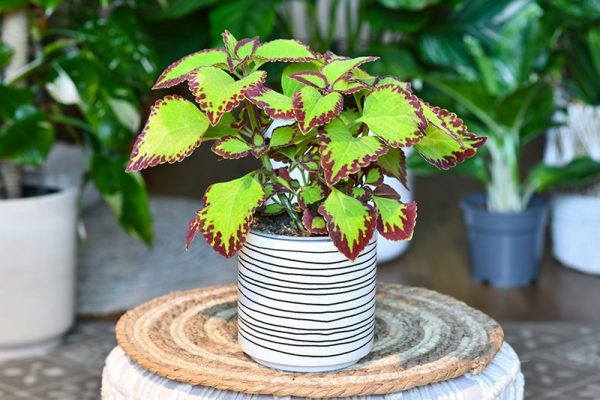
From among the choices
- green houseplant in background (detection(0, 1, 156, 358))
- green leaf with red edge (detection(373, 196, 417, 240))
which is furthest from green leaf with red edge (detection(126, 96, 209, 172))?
green houseplant in background (detection(0, 1, 156, 358))

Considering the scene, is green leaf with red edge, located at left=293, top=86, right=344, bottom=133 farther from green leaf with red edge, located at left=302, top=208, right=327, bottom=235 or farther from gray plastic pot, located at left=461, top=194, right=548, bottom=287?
gray plastic pot, located at left=461, top=194, right=548, bottom=287

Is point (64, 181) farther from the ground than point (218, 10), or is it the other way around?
point (218, 10)

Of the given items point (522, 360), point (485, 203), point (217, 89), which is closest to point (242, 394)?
point (217, 89)

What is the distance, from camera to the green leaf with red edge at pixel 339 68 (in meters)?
0.96

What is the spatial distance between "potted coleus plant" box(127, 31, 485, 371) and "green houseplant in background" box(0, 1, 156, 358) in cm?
98

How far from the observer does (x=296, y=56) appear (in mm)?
965

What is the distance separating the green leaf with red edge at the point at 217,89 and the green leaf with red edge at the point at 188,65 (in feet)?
0.07

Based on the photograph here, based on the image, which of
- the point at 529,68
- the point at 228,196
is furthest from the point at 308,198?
the point at 529,68

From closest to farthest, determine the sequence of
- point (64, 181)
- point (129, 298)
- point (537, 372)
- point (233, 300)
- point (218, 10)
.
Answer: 1. point (233, 300)
2. point (537, 372)
3. point (64, 181)
4. point (129, 298)
5. point (218, 10)

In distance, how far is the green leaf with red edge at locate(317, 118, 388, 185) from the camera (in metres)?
0.90

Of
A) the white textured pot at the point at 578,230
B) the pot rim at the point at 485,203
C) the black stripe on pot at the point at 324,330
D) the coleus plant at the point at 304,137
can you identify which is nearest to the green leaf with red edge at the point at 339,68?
the coleus plant at the point at 304,137

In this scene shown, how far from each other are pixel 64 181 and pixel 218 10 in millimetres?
719

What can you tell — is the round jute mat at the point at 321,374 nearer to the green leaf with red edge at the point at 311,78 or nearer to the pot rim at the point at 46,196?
the green leaf with red edge at the point at 311,78

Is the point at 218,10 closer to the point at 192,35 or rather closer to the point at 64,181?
the point at 192,35
